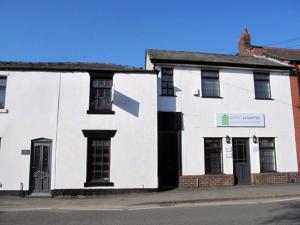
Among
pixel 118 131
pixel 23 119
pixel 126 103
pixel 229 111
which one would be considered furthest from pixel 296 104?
pixel 23 119

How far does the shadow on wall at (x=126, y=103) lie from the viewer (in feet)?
54.4

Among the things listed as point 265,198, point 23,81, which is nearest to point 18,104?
point 23,81

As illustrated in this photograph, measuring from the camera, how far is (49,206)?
12.6 meters

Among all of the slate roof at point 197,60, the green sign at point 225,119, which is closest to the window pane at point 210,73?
the slate roof at point 197,60

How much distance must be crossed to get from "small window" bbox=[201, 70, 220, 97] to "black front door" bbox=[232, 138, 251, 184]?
2.79 metres

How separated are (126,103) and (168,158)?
381 centimetres

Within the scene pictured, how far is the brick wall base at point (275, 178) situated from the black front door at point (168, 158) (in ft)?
14.3

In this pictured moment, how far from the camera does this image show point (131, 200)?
45.2ft

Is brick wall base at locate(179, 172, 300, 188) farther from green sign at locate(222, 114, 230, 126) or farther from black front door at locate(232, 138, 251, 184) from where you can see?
green sign at locate(222, 114, 230, 126)

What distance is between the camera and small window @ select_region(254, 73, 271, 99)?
19875mm

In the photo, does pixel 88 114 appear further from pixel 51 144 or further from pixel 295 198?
pixel 295 198

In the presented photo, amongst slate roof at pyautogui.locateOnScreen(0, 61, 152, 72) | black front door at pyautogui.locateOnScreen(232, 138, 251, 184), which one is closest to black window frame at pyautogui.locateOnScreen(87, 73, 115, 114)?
slate roof at pyautogui.locateOnScreen(0, 61, 152, 72)

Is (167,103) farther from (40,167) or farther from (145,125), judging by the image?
(40,167)

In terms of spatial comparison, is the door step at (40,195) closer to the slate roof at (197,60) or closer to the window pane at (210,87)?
the slate roof at (197,60)
